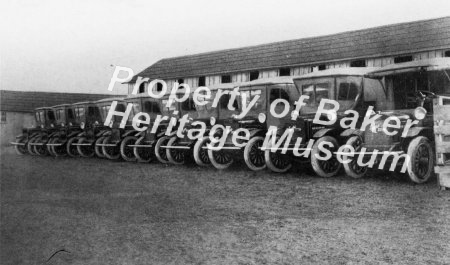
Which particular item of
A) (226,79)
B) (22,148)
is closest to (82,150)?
(22,148)

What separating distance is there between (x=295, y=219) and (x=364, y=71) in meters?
5.51

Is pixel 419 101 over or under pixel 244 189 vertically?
→ over

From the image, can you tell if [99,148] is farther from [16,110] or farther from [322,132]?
[16,110]

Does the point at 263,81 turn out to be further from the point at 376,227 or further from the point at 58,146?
the point at 58,146

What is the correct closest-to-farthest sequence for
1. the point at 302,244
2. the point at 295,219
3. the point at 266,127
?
the point at 302,244, the point at 295,219, the point at 266,127

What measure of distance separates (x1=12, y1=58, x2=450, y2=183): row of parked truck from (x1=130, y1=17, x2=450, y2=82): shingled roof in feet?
25.6

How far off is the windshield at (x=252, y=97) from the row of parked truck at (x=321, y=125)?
1.1 inches

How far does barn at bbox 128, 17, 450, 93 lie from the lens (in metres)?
17.8

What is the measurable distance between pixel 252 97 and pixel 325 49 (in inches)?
382

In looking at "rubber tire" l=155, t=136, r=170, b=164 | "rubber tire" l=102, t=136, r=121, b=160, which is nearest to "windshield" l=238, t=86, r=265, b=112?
"rubber tire" l=155, t=136, r=170, b=164

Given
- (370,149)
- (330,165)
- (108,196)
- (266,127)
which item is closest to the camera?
(108,196)

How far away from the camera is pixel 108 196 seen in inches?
331

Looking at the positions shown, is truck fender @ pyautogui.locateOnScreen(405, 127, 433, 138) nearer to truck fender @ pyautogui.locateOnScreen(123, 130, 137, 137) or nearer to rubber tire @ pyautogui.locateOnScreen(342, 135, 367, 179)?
rubber tire @ pyautogui.locateOnScreen(342, 135, 367, 179)

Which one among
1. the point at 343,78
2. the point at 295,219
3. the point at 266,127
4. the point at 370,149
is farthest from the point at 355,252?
the point at 266,127
